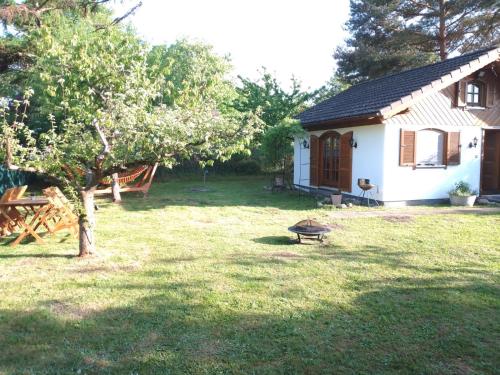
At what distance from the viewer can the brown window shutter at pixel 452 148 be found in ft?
41.3

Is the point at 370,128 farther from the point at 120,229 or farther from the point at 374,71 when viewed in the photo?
the point at 374,71

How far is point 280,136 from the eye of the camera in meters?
15.0

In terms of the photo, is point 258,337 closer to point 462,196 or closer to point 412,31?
point 462,196

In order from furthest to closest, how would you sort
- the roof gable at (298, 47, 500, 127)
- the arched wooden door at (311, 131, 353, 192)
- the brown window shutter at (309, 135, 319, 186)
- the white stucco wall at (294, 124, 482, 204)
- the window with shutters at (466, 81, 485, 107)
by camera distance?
the brown window shutter at (309, 135, 319, 186) → the arched wooden door at (311, 131, 353, 192) → the window with shutters at (466, 81, 485, 107) → the white stucco wall at (294, 124, 482, 204) → the roof gable at (298, 47, 500, 127)

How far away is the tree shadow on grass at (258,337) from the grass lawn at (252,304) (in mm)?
15

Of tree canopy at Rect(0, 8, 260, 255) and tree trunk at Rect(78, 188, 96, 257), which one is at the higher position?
tree canopy at Rect(0, 8, 260, 255)

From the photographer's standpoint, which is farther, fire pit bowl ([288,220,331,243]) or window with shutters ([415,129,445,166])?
window with shutters ([415,129,445,166])

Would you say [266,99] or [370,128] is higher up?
[266,99]

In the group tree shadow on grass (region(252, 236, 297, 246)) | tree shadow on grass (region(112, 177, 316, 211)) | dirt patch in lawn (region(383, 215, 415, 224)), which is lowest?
tree shadow on grass (region(252, 236, 297, 246))

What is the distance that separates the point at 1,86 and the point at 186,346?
15189 mm

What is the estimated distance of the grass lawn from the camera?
3.36m

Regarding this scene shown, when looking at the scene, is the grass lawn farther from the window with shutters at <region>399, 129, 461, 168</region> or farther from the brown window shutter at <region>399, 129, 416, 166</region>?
the window with shutters at <region>399, 129, 461, 168</region>

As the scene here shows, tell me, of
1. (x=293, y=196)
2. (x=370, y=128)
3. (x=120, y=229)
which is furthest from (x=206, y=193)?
(x=120, y=229)

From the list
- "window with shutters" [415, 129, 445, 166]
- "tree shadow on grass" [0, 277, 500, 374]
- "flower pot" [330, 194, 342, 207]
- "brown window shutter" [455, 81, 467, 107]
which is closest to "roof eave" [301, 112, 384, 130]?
A: "window with shutters" [415, 129, 445, 166]
